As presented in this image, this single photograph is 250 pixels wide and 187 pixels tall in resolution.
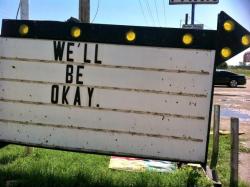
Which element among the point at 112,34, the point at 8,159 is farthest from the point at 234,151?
the point at 8,159

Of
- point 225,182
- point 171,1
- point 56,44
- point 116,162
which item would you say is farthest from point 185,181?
point 171,1

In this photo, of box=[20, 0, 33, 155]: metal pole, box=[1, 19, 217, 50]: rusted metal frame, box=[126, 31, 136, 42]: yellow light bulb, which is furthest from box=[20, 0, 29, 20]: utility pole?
box=[126, 31, 136, 42]: yellow light bulb

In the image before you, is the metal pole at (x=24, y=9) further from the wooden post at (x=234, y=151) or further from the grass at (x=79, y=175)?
the wooden post at (x=234, y=151)

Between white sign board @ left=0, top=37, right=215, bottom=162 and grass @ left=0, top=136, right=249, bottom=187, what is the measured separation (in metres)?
0.35

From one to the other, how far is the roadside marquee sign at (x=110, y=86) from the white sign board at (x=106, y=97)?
1 centimetres

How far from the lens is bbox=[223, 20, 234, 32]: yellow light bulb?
487 centimetres

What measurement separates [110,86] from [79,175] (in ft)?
3.51

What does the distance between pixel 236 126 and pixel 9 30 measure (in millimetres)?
2810

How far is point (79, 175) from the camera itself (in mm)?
5379

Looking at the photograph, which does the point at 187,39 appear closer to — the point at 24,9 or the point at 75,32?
the point at 75,32

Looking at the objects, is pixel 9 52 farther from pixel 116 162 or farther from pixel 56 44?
pixel 116 162

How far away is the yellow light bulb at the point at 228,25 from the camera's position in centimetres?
487

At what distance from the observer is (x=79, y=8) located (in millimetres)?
8422

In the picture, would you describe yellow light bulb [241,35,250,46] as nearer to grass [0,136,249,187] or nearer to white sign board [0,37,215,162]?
white sign board [0,37,215,162]
